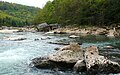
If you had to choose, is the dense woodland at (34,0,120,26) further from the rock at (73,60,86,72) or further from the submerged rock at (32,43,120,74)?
the rock at (73,60,86,72)

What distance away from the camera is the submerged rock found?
22.7 metres

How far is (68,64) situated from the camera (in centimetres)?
2509

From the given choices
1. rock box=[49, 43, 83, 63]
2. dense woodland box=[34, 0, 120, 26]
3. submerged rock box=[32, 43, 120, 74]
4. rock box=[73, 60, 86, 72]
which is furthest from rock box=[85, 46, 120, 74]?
dense woodland box=[34, 0, 120, 26]

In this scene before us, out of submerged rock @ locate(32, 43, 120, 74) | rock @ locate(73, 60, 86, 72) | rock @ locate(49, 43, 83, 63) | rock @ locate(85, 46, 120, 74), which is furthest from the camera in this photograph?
rock @ locate(49, 43, 83, 63)

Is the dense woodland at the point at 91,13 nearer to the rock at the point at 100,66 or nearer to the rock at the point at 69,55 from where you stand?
the rock at the point at 69,55

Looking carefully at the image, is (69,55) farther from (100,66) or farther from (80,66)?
(100,66)

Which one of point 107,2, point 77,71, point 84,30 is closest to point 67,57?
point 77,71

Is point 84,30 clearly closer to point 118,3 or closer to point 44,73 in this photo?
point 118,3

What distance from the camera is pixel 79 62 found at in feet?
78.2

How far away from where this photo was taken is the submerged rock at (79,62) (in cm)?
2267

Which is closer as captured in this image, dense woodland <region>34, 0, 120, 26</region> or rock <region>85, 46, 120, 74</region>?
rock <region>85, 46, 120, 74</region>

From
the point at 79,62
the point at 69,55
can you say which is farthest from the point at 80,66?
the point at 69,55

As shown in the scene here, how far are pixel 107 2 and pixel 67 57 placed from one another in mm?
66174

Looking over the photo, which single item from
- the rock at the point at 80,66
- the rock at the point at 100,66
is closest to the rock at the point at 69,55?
the rock at the point at 80,66
